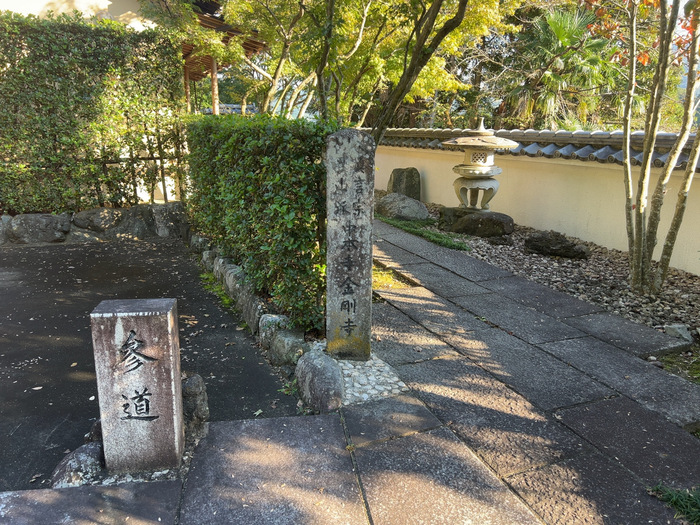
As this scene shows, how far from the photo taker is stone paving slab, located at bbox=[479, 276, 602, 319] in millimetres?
5264

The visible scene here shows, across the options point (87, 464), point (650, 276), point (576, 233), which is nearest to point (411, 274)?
point (650, 276)

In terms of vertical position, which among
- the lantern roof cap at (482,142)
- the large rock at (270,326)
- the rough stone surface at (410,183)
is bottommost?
the large rock at (270,326)

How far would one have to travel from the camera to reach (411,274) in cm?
644

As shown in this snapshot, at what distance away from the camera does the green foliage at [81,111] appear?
7770 millimetres

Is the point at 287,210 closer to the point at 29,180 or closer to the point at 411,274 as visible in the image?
the point at 411,274

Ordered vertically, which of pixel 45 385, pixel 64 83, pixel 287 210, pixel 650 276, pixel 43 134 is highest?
pixel 64 83

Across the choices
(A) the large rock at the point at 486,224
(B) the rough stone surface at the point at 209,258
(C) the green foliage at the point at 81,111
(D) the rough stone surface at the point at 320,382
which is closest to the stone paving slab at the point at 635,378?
(D) the rough stone surface at the point at 320,382

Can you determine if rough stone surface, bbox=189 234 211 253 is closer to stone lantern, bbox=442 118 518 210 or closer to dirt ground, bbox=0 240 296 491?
dirt ground, bbox=0 240 296 491

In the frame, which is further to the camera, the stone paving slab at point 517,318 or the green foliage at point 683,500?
the stone paving slab at point 517,318

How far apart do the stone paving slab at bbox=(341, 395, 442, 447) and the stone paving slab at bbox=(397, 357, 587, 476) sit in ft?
0.37

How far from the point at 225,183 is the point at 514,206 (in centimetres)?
685

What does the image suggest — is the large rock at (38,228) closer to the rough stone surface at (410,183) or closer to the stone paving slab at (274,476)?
the stone paving slab at (274,476)

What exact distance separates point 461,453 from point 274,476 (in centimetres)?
113

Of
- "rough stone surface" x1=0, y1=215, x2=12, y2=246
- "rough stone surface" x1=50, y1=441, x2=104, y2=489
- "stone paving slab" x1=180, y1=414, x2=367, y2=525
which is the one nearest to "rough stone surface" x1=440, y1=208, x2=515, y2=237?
"stone paving slab" x1=180, y1=414, x2=367, y2=525
